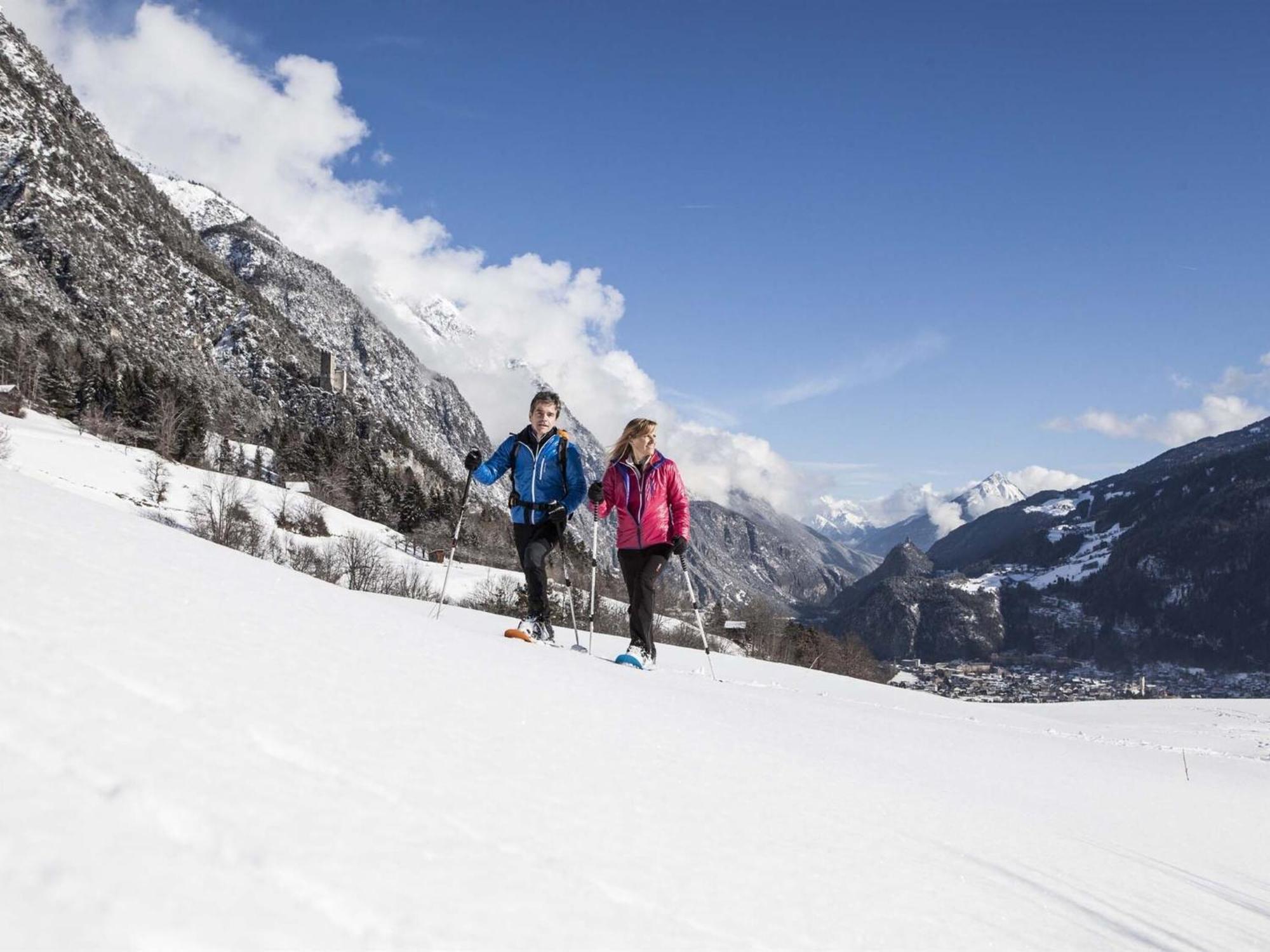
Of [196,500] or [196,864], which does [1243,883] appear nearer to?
[196,864]

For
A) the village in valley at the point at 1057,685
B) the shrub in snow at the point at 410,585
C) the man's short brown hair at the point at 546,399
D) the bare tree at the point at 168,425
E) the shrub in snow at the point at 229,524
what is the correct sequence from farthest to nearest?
the village in valley at the point at 1057,685 < the bare tree at the point at 168,425 < the shrub in snow at the point at 229,524 < the shrub in snow at the point at 410,585 < the man's short brown hair at the point at 546,399

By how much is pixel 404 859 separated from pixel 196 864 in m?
0.42

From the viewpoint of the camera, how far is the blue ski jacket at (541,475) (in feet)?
26.4

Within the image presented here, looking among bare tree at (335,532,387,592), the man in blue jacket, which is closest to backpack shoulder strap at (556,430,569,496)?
the man in blue jacket

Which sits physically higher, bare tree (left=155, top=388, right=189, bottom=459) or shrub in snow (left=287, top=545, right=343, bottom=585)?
bare tree (left=155, top=388, right=189, bottom=459)

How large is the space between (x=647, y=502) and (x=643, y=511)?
115 mm

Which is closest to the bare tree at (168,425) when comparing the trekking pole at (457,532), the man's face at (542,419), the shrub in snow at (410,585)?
the shrub in snow at (410,585)

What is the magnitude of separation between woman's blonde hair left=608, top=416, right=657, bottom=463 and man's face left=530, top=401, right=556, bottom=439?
2.61 ft

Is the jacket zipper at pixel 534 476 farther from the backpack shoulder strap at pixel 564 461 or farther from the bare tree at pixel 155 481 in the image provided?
the bare tree at pixel 155 481

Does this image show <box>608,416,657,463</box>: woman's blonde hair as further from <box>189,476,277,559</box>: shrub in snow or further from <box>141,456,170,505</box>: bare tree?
<box>141,456,170,505</box>: bare tree

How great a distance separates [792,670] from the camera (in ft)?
63.7

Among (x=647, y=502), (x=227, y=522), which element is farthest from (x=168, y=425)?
(x=647, y=502)

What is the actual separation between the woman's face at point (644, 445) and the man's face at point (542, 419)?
0.97 metres

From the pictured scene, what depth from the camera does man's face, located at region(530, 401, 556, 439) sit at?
26.5ft
